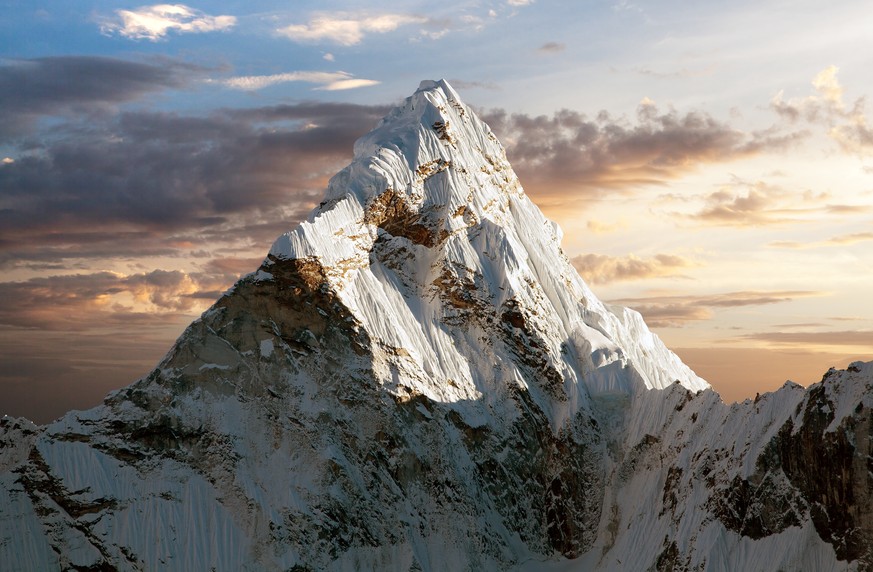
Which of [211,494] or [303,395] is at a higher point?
[303,395]

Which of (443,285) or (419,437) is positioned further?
(443,285)

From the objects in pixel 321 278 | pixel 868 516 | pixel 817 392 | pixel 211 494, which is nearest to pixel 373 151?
pixel 321 278

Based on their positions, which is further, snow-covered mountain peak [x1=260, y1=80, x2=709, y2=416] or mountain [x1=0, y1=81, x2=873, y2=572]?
snow-covered mountain peak [x1=260, y1=80, x2=709, y2=416]

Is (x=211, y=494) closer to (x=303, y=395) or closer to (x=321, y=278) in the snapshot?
(x=303, y=395)

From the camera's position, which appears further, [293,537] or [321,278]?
[321,278]

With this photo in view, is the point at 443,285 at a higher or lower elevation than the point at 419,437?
higher

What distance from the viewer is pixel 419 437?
171 m

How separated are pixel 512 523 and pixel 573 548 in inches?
345

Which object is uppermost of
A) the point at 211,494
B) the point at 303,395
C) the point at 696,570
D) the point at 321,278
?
the point at 321,278

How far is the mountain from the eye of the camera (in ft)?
494

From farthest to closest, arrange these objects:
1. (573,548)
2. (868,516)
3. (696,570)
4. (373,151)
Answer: (373,151), (573,548), (696,570), (868,516)

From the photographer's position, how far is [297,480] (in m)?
163

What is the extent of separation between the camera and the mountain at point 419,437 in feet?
494

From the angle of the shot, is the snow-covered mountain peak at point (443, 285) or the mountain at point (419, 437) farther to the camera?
the snow-covered mountain peak at point (443, 285)
